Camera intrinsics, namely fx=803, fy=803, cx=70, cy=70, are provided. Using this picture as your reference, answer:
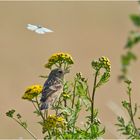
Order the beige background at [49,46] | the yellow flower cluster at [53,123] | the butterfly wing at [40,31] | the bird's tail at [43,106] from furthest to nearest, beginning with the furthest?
the beige background at [49,46] → the butterfly wing at [40,31] → the bird's tail at [43,106] → the yellow flower cluster at [53,123]

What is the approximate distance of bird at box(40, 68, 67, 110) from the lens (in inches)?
168

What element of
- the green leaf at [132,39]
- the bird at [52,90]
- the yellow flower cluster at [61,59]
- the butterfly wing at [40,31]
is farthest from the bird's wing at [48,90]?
the green leaf at [132,39]

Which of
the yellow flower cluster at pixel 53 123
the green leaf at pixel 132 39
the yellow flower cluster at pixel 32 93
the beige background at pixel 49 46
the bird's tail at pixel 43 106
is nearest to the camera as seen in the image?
the green leaf at pixel 132 39

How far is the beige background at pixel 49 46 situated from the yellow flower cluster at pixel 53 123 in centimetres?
606

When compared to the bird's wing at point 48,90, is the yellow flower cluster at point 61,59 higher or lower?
higher

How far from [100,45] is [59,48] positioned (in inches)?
48.0

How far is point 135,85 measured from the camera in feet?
51.6

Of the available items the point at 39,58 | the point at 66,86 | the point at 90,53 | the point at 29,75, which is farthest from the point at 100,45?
the point at 66,86

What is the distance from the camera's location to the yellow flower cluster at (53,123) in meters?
3.92

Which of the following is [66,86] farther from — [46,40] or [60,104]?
[46,40]

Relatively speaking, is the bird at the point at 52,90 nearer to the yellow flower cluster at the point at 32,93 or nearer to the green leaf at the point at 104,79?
the yellow flower cluster at the point at 32,93

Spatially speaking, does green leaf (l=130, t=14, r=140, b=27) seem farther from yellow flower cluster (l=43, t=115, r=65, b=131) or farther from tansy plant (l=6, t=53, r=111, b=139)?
yellow flower cluster (l=43, t=115, r=65, b=131)

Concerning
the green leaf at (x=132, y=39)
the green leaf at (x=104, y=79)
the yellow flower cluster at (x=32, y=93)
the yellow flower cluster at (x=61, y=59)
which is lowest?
the green leaf at (x=132, y=39)

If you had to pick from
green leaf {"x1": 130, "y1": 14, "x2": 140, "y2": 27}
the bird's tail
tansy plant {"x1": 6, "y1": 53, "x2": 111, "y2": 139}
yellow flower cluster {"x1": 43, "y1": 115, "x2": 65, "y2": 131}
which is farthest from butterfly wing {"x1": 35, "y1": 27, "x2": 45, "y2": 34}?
green leaf {"x1": 130, "y1": 14, "x2": 140, "y2": 27}
